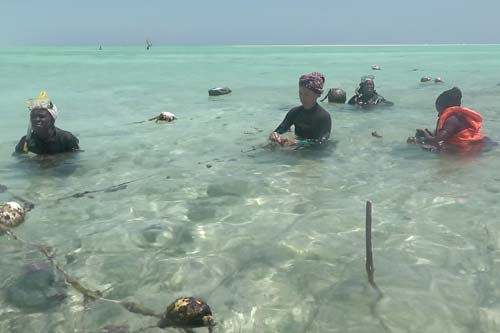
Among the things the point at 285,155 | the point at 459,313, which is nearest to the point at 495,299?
the point at 459,313

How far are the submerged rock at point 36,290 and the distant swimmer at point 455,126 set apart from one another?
8072 millimetres

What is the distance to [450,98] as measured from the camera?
9.81 metres

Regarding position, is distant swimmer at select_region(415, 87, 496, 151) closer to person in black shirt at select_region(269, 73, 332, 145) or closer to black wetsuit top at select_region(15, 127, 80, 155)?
person in black shirt at select_region(269, 73, 332, 145)

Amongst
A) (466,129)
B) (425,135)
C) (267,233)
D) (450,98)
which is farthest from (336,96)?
(267,233)

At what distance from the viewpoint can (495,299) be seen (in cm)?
432

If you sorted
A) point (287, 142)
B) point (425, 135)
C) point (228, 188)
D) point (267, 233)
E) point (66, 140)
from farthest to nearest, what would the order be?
point (425, 135)
point (287, 142)
point (66, 140)
point (228, 188)
point (267, 233)

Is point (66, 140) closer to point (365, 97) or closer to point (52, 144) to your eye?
point (52, 144)

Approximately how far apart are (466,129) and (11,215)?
8686 millimetres

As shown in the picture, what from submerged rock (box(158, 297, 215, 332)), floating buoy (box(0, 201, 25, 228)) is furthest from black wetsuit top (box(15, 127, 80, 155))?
submerged rock (box(158, 297, 215, 332))

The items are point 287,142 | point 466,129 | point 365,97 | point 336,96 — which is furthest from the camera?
point 336,96

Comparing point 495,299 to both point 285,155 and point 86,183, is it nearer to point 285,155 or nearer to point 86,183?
point 285,155

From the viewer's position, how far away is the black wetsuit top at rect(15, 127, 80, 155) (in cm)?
943

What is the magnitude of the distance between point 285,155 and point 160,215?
4.00m

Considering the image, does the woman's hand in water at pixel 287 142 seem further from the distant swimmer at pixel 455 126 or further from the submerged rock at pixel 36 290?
the submerged rock at pixel 36 290
